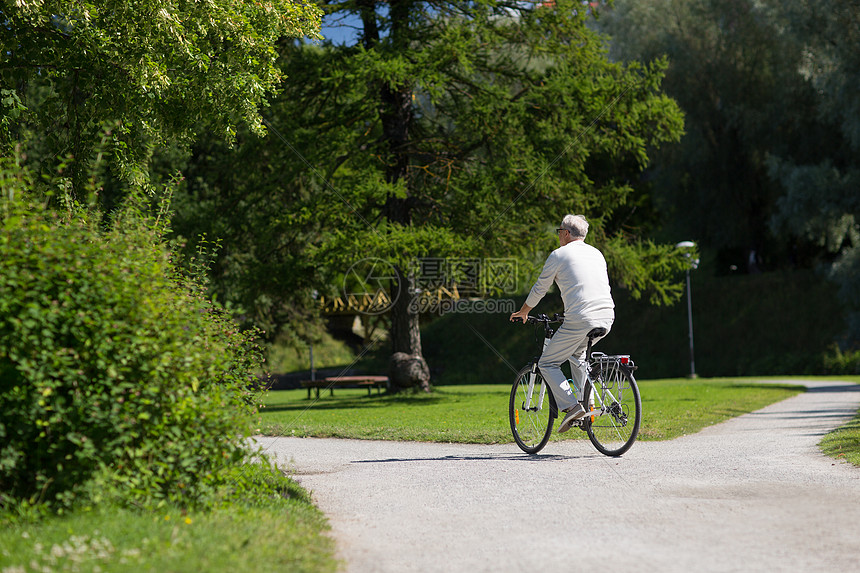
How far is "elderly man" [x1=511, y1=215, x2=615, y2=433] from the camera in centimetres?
743

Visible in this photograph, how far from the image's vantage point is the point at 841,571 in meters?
3.81

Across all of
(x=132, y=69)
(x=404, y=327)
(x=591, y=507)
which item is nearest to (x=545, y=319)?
(x=591, y=507)

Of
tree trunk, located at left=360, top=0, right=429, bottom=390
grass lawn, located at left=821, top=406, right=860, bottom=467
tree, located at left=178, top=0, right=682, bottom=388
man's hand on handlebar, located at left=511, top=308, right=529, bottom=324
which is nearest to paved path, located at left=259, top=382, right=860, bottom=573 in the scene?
grass lawn, located at left=821, top=406, right=860, bottom=467

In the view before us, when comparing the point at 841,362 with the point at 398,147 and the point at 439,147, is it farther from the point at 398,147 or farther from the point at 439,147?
the point at 398,147

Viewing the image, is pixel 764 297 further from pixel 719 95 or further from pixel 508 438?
pixel 508 438

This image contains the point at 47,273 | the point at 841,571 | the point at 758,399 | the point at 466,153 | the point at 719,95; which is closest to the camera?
the point at 841,571

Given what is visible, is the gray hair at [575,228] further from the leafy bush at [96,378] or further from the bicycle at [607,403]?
the leafy bush at [96,378]

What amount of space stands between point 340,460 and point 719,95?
1244 inches

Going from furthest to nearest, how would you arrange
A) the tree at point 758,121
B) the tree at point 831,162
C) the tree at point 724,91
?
the tree at point 724,91 → the tree at point 758,121 → the tree at point 831,162

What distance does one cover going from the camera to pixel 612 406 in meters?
7.48

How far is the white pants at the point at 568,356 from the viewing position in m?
7.45

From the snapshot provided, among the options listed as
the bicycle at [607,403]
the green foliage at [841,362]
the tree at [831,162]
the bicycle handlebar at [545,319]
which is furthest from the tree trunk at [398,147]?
the green foliage at [841,362]

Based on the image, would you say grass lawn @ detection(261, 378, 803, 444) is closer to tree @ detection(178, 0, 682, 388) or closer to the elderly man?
the elderly man

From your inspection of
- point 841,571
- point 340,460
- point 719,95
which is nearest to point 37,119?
point 340,460
